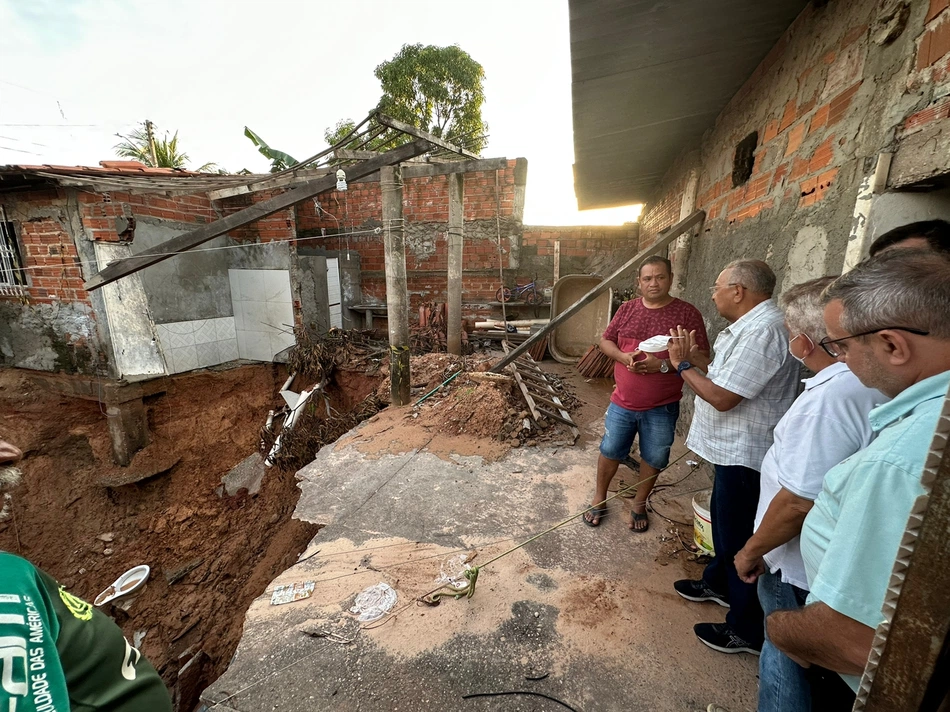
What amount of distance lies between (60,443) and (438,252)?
702 cm

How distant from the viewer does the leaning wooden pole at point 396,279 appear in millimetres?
4367

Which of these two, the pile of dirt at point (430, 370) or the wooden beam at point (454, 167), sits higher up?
the wooden beam at point (454, 167)

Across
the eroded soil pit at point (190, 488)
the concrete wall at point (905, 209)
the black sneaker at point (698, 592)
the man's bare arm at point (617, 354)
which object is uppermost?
the concrete wall at point (905, 209)

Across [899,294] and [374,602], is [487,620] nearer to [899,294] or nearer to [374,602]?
[374,602]

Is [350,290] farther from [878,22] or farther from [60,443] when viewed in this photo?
[878,22]

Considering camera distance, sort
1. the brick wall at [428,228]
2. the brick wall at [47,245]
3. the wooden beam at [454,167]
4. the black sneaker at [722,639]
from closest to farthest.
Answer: the black sneaker at [722,639] < the wooden beam at [454,167] < the brick wall at [47,245] < the brick wall at [428,228]

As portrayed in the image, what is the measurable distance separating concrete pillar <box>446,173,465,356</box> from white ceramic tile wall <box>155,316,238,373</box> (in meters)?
4.19

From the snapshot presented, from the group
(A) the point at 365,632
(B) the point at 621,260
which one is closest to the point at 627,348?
(A) the point at 365,632

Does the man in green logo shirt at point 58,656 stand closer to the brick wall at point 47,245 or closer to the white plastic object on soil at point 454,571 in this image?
the white plastic object on soil at point 454,571

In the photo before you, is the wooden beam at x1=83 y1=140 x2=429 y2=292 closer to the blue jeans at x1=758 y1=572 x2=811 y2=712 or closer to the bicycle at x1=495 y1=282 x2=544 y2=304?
the bicycle at x1=495 y1=282 x2=544 y2=304

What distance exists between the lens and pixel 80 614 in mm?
966

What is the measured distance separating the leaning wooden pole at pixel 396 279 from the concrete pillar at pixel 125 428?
4180 mm

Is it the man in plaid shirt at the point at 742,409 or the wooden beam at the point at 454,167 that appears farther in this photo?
the wooden beam at the point at 454,167

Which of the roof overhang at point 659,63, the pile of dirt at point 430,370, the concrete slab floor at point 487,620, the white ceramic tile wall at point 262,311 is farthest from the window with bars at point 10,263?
the roof overhang at point 659,63
